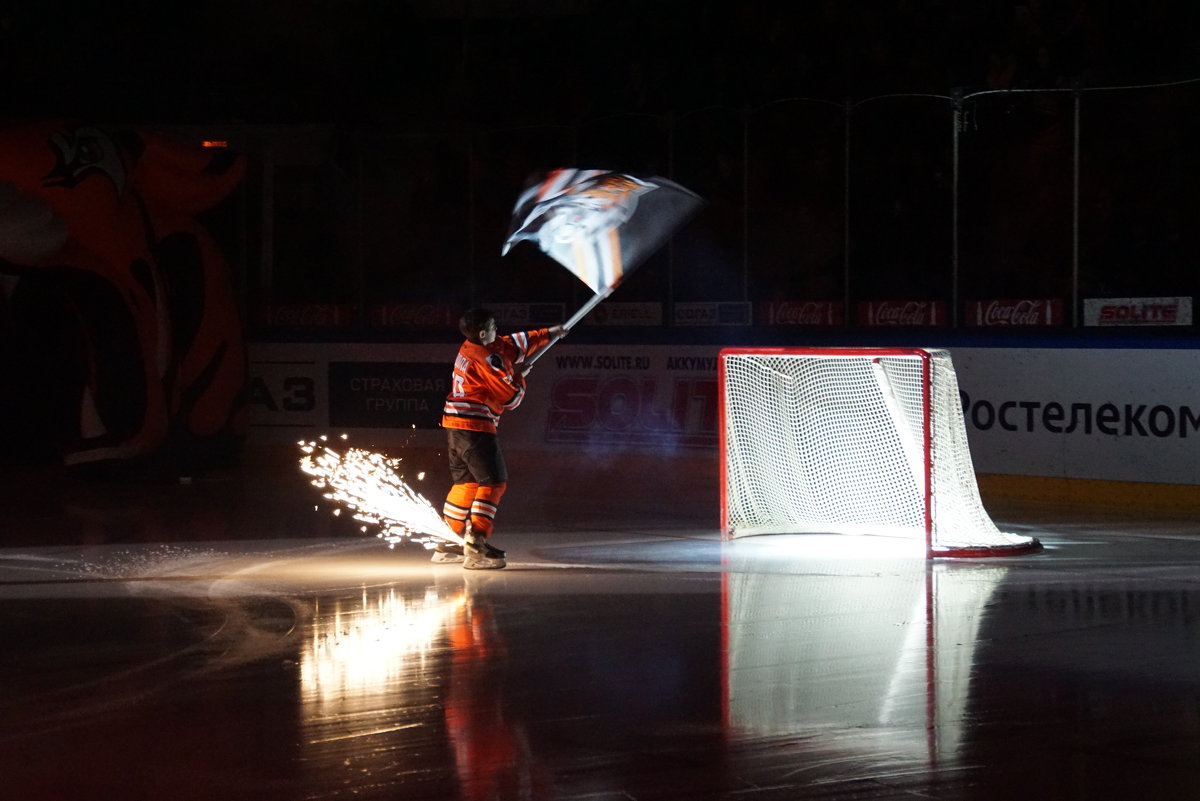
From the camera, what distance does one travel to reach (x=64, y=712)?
6582 mm

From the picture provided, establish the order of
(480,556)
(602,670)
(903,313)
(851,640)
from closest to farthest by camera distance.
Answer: (602,670), (851,640), (480,556), (903,313)

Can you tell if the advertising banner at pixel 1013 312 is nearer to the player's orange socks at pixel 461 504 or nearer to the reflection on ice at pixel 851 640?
the reflection on ice at pixel 851 640

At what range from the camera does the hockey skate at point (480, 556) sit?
34.8 ft

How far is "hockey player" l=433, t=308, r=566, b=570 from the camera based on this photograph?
10.7 metres

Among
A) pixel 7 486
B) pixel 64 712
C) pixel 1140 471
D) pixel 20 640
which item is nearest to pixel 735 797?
pixel 64 712

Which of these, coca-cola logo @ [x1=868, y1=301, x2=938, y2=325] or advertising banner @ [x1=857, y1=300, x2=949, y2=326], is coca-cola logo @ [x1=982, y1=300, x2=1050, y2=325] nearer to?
advertising banner @ [x1=857, y1=300, x2=949, y2=326]

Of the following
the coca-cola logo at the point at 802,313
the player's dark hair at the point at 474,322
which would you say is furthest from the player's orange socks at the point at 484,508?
the coca-cola logo at the point at 802,313

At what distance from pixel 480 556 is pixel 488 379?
3.95 feet

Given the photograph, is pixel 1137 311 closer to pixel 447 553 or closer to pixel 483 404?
pixel 483 404

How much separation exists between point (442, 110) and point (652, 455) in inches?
284

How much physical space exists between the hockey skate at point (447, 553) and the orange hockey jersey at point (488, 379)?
919 millimetres

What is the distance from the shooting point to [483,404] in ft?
35.3

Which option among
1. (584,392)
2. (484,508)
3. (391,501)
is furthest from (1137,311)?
(391,501)

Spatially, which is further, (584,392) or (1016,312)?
(584,392)
